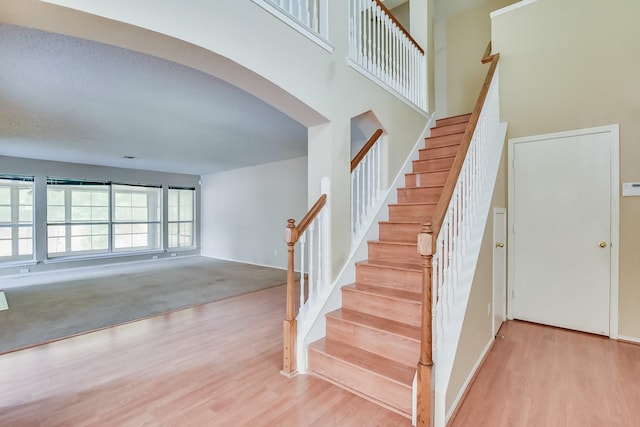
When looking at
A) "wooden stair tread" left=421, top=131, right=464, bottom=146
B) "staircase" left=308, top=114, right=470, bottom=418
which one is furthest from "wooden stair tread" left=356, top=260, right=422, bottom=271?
"wooden stair tread" left=421, top=131, right=464, bottom=146

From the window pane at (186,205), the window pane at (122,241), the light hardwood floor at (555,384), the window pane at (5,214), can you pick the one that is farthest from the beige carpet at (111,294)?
the light hardwood floor at (555,384)

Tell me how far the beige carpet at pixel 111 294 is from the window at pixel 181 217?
1.60 metres

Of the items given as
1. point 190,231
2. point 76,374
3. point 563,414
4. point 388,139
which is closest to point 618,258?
point 563,414

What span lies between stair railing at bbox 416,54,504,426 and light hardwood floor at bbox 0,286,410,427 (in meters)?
0.39

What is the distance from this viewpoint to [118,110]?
340 centimetres

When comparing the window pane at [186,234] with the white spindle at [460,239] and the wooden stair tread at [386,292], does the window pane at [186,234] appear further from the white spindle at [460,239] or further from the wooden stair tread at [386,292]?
the white spindle at [460,239]

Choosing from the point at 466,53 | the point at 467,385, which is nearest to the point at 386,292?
the point at 467,385

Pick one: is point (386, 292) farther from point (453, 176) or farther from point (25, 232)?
point (25, 232)

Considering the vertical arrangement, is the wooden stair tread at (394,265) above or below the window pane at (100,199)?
below

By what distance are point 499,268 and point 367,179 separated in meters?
1.64

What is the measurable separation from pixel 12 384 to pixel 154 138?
349 cm

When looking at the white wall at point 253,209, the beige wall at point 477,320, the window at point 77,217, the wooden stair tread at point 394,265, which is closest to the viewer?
the beige wall at point 477,320

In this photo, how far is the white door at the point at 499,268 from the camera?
2.80 m

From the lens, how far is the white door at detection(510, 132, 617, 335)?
290 centimetres
